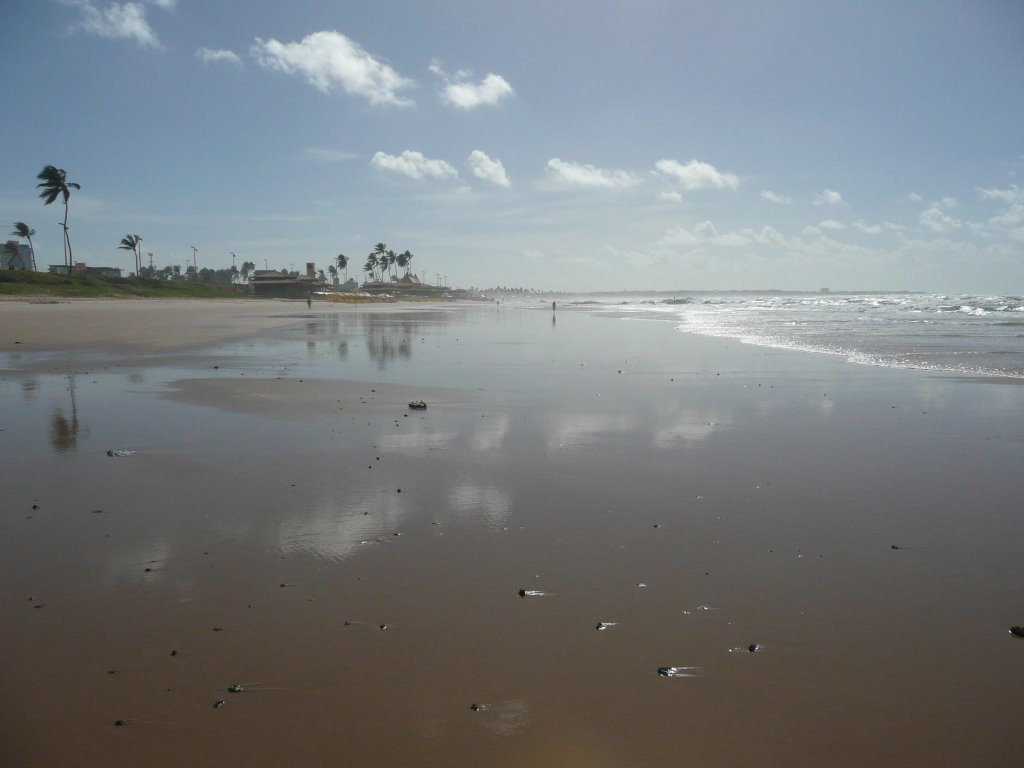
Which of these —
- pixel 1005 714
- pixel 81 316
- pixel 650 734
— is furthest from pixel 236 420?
pixel 81 316

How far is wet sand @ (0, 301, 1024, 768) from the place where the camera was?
353 cm

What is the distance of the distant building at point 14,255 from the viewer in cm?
10619

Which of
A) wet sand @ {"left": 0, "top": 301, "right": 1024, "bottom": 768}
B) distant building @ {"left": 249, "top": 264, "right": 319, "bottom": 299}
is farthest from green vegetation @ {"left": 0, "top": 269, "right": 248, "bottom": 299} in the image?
wet sand @ {"left": 0, "top": 301, "right": 1024, "bottom": 768}

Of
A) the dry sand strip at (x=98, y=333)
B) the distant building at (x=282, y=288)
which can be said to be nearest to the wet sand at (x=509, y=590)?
the dry sand strip at (x=98, y=333)

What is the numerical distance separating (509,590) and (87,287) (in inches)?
3460

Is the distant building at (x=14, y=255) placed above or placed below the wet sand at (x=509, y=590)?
above

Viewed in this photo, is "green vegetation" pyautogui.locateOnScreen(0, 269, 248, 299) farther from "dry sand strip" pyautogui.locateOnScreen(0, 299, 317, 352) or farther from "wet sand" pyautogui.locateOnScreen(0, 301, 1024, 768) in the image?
"wet sand" pyautogui.locateOnScreen(0, 301, 1024, 768)

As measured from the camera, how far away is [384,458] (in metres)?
8.96

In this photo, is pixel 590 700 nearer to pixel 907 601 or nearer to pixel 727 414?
pixel 907 601

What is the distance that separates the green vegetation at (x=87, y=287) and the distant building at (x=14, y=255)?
22.1 meters

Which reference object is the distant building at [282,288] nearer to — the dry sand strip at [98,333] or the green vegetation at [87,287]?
the green vegetation at [87,287]

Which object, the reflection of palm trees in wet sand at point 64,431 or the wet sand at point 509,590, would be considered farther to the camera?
the reflection of palm trees in wet sand at point 64,431

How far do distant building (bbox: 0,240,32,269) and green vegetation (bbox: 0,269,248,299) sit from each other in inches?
870

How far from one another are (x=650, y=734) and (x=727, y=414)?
30.6 feet
